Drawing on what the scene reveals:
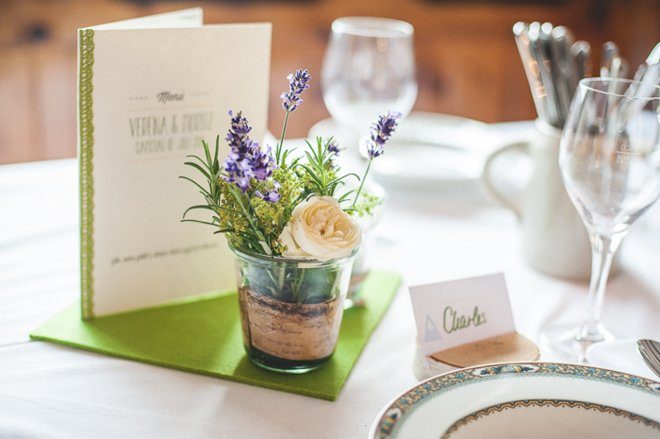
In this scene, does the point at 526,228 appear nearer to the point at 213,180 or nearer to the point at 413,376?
the point at 413,376

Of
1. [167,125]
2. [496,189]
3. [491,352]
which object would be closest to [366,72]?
[496,189]

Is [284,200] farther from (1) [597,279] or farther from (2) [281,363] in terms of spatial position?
(1) [597,279]

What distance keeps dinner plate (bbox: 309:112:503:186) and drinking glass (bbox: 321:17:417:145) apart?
0.11 metres

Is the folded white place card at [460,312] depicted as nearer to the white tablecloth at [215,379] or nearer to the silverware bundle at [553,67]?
the white tablecloth at [215,379]

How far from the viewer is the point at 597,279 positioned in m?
0.77

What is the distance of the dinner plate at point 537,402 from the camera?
522mm

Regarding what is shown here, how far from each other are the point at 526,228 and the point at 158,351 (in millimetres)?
477

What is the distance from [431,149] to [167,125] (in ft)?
2.12

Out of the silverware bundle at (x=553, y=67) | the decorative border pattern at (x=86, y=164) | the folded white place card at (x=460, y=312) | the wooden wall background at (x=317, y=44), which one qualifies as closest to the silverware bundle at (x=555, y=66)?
the silverware bundle at (x=553, y=67)

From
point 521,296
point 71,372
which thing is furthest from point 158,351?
point 521,296

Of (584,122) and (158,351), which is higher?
(584,122)

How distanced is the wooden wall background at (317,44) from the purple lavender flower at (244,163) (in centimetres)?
160

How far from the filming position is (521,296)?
0.86 m

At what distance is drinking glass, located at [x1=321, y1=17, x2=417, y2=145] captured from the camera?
1.05 meters
